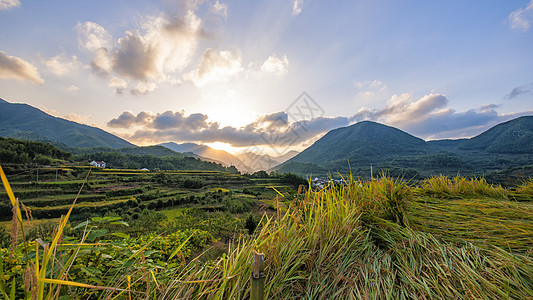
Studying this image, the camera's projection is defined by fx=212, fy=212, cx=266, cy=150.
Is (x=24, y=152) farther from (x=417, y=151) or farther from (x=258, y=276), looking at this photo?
(x=417, y=151)

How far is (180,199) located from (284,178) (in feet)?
44.1

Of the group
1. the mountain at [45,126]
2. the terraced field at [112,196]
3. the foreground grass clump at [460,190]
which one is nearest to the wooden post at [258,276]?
the foreground grass clump at [460,190]

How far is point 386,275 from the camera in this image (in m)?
1.38

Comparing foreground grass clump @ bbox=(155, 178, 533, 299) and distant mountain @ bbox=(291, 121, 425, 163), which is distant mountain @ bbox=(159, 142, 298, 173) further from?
distant mountain @ bbox=(291, 121, 425, 163)

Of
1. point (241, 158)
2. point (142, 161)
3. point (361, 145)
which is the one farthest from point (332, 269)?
point (361, 145)

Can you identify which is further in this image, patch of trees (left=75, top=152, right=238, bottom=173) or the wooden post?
patch of trees (left=75, top=152, right=238, bottom=173)

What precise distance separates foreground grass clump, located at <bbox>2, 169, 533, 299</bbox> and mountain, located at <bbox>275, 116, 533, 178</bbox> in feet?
121

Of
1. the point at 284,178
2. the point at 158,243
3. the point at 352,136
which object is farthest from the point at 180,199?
the point at 352,136

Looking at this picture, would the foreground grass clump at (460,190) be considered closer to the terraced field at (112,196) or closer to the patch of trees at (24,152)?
the terraced field at (112,196)

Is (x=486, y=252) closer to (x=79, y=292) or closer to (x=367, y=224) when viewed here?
(x=367, y=224)

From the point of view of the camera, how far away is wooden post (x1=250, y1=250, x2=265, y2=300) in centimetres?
92

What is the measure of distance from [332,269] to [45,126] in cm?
18135

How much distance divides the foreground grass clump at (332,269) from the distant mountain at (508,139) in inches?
3265

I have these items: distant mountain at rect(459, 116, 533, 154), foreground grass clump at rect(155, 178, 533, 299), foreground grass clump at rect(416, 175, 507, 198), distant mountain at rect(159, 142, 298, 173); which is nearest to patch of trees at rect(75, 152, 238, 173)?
distant mountain at rect(159, 142, 298, 173)
